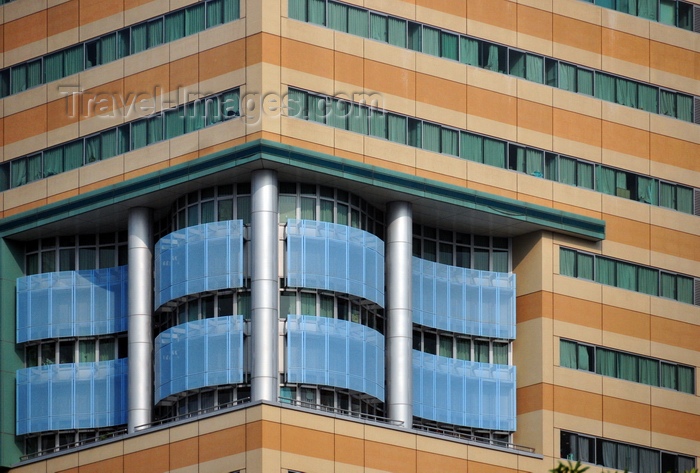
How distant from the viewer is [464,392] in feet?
347

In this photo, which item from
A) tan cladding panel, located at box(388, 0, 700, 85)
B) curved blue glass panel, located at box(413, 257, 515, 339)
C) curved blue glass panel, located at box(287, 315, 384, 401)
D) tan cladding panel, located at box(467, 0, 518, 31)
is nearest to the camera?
curved blue glass panel, located at box(287, 315, 384, 401)

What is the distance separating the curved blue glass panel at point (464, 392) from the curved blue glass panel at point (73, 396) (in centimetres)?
1401

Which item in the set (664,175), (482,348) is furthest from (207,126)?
(664,175)

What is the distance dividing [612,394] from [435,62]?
17968 mm

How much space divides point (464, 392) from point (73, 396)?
18.6m

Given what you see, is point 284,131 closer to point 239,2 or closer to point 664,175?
point 239,2

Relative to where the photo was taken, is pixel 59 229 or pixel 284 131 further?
pixel 59 229

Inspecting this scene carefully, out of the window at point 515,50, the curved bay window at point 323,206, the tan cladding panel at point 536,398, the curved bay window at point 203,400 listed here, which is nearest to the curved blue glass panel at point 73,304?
the curved bay window at point 203,400

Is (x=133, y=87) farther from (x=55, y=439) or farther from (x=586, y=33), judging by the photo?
(x=586, y=33)

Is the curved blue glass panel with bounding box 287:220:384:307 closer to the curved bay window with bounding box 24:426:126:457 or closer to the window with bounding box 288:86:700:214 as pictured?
the window with bounding box 288:86:700:214

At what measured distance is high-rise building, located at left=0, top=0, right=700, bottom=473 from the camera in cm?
9925

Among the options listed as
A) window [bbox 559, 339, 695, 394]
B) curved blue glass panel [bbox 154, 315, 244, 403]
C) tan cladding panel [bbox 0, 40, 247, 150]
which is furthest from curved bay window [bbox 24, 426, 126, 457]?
window [bbox 559, 339, 695, 394]

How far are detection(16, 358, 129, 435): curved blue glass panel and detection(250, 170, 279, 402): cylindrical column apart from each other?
909cm

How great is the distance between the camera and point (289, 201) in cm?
10081
